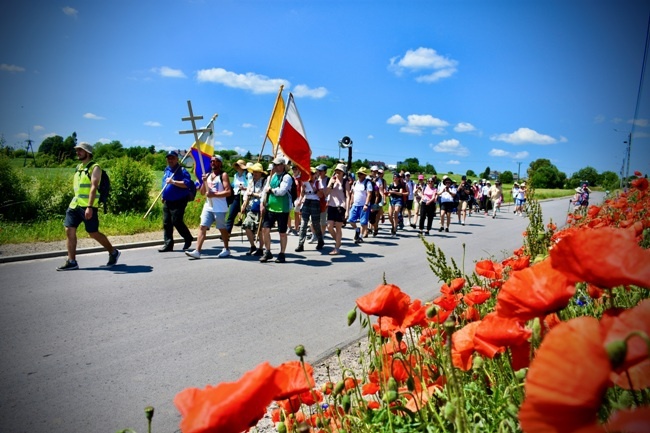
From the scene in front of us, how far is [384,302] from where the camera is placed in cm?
121

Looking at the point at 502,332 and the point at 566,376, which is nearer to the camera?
the point at 566,376

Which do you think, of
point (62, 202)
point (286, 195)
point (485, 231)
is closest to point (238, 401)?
point (286, 195)

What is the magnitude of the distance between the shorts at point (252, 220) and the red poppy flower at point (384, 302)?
725 centimetres

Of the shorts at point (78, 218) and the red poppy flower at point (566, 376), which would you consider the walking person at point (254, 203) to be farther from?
the red poppy flower at point (566, 376)

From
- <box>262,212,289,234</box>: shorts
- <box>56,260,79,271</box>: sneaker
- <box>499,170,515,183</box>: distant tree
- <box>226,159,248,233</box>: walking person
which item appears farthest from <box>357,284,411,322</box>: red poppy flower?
<box>499,170,515,183</box>: distant tree

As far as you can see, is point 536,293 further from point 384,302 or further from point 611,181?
point 611,181

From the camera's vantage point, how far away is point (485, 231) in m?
14.5

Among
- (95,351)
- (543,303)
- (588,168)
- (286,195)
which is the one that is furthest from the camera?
(588,168)

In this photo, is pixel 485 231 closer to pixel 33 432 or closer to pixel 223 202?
pixel 223 202

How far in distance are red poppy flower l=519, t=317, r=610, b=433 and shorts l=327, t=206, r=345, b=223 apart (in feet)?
28.2

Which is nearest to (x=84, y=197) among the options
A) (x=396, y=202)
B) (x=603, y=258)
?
(x=603, y=258)

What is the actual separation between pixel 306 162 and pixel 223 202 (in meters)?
1.74

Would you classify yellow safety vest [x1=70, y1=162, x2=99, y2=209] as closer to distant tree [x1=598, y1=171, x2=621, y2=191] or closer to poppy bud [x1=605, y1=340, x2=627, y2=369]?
poppy bud [x1=605, y1=340, x2=627, y2=369]

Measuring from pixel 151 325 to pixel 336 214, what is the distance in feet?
17.0
